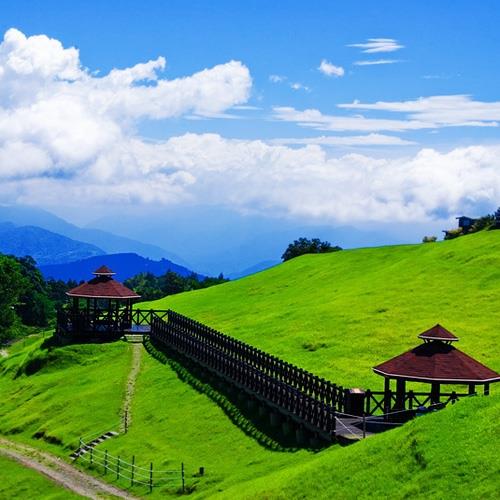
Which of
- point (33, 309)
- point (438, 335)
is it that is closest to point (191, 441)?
point (438, 335)

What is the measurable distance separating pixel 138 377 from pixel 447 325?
23.0 metres

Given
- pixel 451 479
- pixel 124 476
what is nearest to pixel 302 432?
pixel 124 476

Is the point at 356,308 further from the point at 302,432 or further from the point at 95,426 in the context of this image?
the point at 302,432

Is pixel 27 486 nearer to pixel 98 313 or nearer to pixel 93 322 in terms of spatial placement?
pixel 93 322

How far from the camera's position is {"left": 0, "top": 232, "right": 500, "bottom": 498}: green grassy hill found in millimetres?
25922

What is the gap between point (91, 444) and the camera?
1890 inches

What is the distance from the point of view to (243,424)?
4422cm

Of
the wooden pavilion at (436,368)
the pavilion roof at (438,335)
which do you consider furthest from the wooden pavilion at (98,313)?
the pavilion roof at (438,335)

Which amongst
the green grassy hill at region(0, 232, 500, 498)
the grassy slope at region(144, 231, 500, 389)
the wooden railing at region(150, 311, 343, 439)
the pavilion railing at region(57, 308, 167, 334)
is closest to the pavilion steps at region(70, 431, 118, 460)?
the green grassy hill at region(0, 232, 500, 498)

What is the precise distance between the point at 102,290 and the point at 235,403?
97.0 ft

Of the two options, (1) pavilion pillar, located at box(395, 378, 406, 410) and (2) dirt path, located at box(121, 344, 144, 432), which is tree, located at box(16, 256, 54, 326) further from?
(1) pavilion pillar, located at box(395, 378, 406, 410)

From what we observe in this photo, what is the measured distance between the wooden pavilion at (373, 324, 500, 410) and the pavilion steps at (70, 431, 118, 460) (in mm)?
18892

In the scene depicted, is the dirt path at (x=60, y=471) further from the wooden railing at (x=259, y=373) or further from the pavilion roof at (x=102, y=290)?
the pavilion roof at (x=102, y=290)

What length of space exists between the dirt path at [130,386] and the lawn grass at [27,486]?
6.74 metres
